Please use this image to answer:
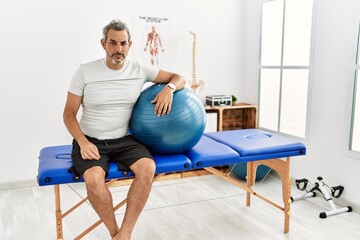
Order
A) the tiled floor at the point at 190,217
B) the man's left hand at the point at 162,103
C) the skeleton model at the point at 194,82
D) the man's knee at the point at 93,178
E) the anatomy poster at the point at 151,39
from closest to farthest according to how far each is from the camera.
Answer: the man's knee at the point at 93,178, the man's left hand at the point at 162,103, the tiled floor at the point at 190,217, the anatomy poster at the point at 151,39, the skeleton model at the point at 194,82

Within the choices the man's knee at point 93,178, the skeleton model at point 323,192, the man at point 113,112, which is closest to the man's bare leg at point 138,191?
the man at point 113,112

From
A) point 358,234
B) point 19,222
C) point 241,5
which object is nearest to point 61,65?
point 19,222

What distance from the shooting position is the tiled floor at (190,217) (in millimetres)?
2613

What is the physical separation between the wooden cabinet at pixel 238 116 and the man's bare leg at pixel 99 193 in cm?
212

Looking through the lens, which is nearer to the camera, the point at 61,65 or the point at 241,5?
the point at 61,65

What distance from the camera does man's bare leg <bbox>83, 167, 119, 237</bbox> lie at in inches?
77.4

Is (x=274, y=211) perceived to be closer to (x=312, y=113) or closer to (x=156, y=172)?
(x=312, y=113)

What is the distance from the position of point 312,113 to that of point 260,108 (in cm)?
83

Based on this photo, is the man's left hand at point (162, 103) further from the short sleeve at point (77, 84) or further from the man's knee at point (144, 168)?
the short sleeve at point (77, 84)

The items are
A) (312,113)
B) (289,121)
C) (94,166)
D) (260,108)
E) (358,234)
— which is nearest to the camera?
(94,166)

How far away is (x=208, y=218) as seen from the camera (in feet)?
9.45

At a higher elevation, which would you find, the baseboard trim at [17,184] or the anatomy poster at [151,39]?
the anatomy poster at [151,39]

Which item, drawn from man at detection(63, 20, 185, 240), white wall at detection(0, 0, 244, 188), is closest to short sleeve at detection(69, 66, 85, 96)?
man at detection(63, 20, 185, 240)

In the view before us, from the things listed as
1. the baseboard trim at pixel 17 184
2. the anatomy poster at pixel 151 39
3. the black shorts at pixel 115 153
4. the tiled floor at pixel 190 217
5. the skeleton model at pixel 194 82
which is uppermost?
the anatomy poster at pixel 151 39
